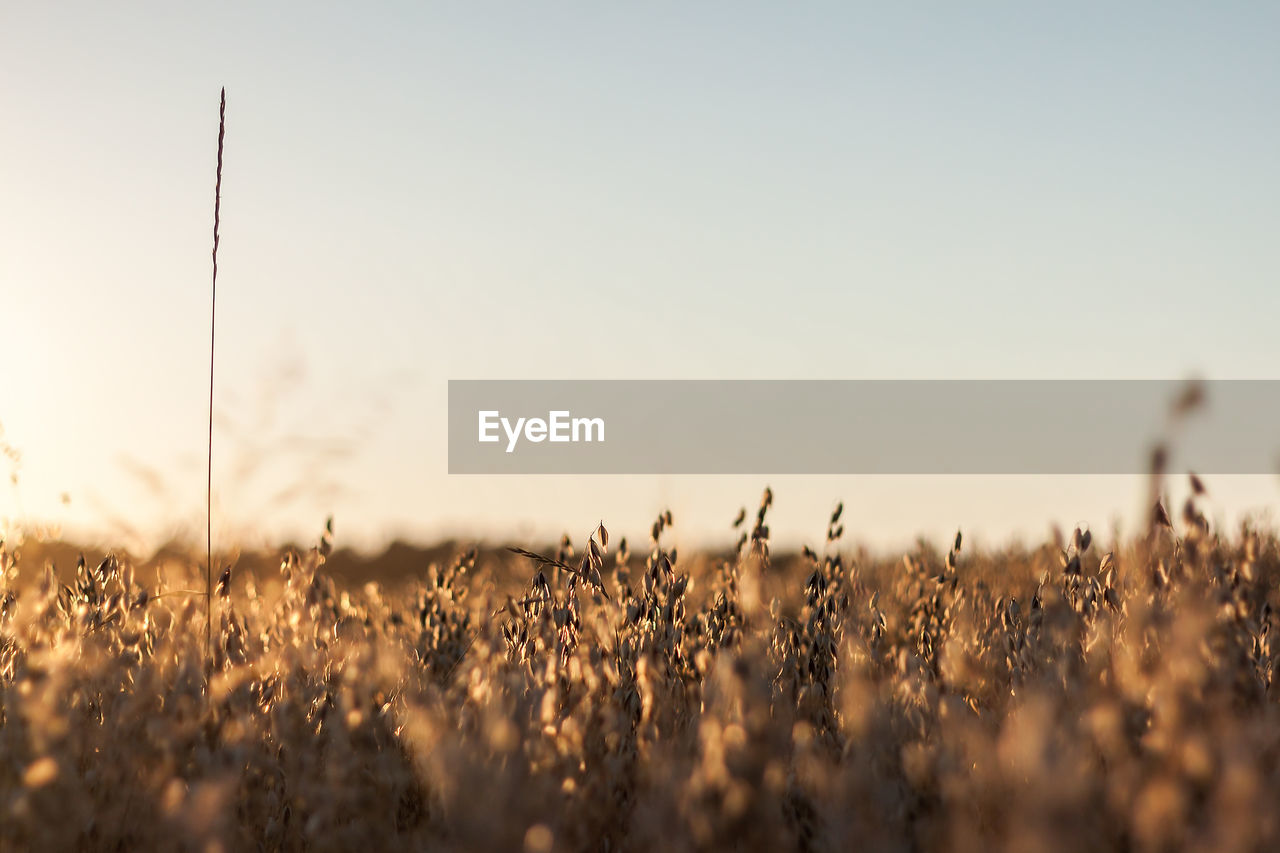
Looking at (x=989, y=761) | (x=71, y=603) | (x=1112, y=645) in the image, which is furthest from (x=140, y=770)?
(x=1112, y=645)

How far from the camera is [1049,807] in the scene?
147 cm

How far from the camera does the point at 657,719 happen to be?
2.73 metres

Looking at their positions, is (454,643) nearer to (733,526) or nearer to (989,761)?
(733,526)

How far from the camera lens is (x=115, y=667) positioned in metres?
3.24

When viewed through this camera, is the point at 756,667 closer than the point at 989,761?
No

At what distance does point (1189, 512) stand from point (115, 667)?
324 centimetres

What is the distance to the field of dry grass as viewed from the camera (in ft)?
6.14

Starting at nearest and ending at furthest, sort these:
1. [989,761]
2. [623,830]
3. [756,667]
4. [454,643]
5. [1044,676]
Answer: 1. [989,761]
2. [756,667]
3. [623,830]
4. [1044,676]
5. [454,643]

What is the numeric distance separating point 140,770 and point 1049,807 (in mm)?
2154

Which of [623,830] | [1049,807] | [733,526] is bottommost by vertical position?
[623,830]

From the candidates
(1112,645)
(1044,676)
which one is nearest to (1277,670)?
(1112,645)

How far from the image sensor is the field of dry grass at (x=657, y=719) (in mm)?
1870

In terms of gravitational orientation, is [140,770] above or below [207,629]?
below

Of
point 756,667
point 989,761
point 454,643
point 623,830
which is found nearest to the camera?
point 989,761
